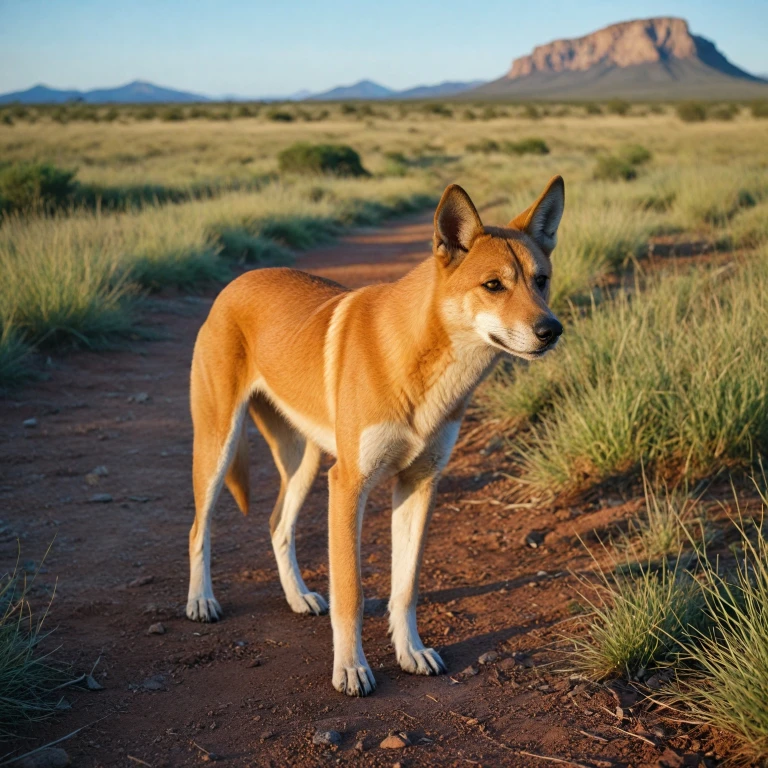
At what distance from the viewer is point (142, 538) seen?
196 inches

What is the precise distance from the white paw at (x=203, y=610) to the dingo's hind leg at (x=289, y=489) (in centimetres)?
39

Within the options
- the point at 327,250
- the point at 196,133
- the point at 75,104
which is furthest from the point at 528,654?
the point at 75,104

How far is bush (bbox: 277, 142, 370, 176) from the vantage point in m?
26.9

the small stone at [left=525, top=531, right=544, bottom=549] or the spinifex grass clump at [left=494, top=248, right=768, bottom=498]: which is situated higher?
the spinifex grass clump at [left=494, top=248, right=768, bottom=498]

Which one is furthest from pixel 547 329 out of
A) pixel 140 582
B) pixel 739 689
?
pixel 140 582

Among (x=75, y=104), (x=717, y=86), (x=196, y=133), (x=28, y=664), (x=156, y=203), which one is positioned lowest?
(x=28, y=664)

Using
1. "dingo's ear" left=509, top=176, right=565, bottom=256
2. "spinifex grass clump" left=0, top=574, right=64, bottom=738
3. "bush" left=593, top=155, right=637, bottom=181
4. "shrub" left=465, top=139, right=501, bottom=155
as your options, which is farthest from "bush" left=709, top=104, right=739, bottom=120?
"spinifex grass clump" left=0, top=574, right=64, bottom=738

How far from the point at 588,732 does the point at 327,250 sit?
1423cm

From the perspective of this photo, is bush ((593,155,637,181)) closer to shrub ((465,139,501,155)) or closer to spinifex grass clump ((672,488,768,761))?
shrub ((465,139,501,155))

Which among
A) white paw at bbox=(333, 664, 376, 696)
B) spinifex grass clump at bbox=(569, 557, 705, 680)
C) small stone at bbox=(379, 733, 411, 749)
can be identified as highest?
spinifex grass clump at bbox=(569, 557, 705, 680)

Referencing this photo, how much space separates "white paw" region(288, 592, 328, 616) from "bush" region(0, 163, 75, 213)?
493 inches

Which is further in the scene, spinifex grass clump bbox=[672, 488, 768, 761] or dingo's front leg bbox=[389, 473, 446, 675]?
dingo's front leg bbox=[389, 473, 446, 675]

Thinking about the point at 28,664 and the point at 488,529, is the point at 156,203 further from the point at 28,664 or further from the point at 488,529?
the point at 28,664

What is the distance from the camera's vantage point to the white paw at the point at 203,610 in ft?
13.4
